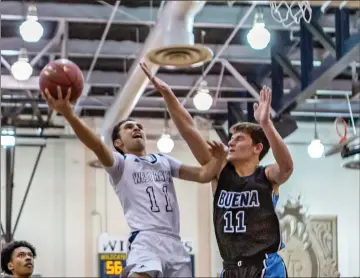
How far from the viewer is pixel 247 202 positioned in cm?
398

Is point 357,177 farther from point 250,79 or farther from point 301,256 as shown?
point 250,79

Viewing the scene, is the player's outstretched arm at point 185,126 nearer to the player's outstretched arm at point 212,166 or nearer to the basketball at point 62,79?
the player's outstretched arm at point 212,166

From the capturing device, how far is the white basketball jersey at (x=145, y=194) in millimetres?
4250

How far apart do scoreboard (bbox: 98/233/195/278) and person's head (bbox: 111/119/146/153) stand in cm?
820

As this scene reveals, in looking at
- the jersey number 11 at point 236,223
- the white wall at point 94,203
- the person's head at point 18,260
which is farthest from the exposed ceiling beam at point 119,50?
the jersey number 11 at point 236,223

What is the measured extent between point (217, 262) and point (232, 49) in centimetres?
471

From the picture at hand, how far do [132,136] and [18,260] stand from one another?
1.44 metres

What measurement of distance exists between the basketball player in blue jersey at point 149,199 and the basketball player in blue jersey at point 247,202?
104 mm

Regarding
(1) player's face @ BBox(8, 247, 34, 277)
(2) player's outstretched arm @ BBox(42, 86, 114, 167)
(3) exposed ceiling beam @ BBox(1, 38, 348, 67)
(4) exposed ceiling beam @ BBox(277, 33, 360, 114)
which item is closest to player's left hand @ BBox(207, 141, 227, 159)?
(2) player's outstretched arm @ BBox(42, 86, 114, 167)

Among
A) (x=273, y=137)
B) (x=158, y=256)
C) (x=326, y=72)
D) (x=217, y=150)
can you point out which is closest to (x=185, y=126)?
(x=217, y=150)

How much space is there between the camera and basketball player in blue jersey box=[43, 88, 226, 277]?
414 centimetres

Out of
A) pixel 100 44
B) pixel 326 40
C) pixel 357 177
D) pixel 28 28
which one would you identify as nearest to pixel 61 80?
pixel 28 28

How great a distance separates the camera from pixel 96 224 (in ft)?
42.1

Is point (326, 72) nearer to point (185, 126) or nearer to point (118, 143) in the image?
point (118, 143)
